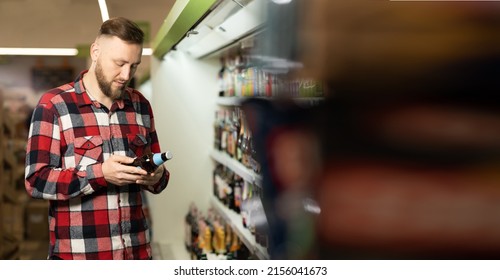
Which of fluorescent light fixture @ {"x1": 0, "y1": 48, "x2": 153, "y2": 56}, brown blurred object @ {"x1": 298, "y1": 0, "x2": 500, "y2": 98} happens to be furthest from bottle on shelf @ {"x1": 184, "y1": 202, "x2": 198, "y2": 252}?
brown blurred object @ {"x1": 298, "y1": 0, "x2": 500, "y2": 98}

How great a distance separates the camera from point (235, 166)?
1.92 meters

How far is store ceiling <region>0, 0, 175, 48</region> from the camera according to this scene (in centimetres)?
171

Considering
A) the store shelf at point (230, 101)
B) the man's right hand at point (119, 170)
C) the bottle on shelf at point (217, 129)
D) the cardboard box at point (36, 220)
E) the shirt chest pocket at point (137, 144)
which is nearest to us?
the man's right hand at point (119, 170)

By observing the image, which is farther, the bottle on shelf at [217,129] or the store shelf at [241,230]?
the bottle on shelf at [217,129]

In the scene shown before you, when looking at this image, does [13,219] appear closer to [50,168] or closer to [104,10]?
[50,168]

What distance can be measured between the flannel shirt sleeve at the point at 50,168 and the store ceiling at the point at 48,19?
0.92 ft

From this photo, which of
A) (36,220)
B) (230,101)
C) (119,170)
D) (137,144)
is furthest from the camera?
(230,101)

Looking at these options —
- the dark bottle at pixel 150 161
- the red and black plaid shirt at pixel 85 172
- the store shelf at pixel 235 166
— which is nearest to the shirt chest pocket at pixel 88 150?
the red and black plaid shirt at pixel 85 172

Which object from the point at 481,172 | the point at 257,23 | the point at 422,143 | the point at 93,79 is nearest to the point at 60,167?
the point at 93,79

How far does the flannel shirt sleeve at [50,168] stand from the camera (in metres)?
1.51

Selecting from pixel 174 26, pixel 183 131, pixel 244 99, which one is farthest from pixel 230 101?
pixel 174 26

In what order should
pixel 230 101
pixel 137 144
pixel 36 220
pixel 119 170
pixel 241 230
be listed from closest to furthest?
1. pixel 119 170
2. pixel 137 144
3. pixel 36 220
4. pixel 230 101
5. pixel 241 230

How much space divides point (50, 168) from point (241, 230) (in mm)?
732

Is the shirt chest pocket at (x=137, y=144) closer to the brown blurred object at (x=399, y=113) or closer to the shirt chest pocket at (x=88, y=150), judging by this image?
the shirt chest pocket at (x=88, y=150)
